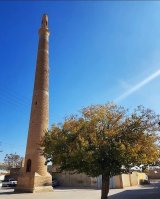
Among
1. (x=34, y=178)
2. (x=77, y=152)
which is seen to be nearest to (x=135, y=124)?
(x=77, y=152)

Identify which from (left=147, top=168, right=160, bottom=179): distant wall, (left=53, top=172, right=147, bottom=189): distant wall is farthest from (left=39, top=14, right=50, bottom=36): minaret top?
(left=147, top=168, right=160, bottom=179): distant wall

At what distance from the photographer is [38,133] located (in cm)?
3591

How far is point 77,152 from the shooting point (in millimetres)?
16875

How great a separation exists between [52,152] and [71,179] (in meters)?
30.9

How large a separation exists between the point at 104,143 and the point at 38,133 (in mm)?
19876

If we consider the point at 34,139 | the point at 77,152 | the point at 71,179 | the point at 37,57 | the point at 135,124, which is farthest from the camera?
the point at 71,179

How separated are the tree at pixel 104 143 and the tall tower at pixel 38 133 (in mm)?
13999

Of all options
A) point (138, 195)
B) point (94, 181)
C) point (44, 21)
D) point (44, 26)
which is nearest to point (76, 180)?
point (94, 181)

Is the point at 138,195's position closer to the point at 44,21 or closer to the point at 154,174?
the point at 44,21

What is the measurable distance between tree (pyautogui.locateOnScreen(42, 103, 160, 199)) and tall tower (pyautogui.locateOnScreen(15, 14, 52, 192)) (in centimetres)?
1400

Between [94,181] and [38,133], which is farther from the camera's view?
[94,181]

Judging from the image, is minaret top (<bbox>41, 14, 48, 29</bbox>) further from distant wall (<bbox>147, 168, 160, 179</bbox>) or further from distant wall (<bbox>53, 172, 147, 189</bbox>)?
distant wall (<bbox>147, 168, 160, 179</bbox>)

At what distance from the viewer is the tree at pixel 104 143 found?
17109mm

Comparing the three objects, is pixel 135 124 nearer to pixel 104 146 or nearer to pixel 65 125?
pixel 104 146
